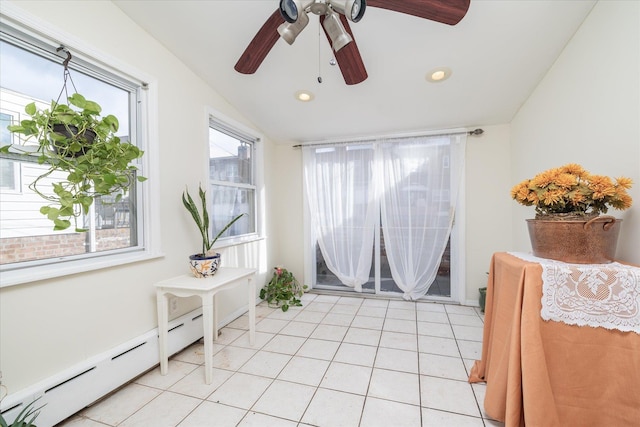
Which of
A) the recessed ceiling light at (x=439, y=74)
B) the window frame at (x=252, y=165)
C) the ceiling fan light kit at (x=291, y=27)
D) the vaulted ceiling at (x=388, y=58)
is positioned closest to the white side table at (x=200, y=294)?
the window frame at (x=252, y=165)

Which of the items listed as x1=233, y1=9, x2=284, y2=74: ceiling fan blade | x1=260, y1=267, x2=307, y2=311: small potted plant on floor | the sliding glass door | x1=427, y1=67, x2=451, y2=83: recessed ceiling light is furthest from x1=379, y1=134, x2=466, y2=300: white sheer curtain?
x1=233, y1=9, x2=284, y2=74: ceiling fan blade

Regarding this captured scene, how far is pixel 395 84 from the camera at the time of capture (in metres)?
2.30

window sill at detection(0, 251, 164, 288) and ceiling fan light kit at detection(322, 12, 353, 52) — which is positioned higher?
ceiling fan light kit at detection(322, 12, 353, 52)

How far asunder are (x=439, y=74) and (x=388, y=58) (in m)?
0.47

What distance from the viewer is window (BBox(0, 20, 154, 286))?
4.11 ft

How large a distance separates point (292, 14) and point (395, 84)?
5.01 feet

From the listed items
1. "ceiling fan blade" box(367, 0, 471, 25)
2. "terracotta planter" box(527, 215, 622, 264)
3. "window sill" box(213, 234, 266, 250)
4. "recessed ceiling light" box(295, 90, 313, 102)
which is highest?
"recessed ceiling light" box(295, 90, 313, 102)

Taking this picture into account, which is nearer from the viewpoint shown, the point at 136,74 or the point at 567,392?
the point at 567,392

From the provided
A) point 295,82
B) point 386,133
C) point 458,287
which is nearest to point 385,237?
point 458,287

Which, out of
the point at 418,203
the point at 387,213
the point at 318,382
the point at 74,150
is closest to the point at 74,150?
the point at 74,150

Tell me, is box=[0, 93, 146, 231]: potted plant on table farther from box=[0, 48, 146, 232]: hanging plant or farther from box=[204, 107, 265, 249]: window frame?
box=[204, 107, 265, 249]: window frame

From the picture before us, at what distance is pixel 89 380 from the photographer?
1.46 metres

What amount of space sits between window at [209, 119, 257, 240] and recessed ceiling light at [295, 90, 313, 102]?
2.71ft

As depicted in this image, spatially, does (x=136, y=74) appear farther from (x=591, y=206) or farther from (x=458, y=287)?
(x=458, y=287)
